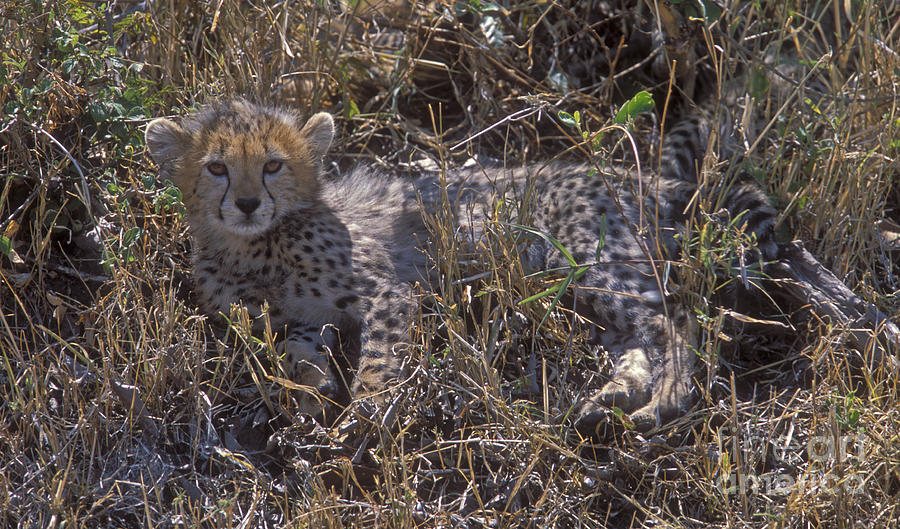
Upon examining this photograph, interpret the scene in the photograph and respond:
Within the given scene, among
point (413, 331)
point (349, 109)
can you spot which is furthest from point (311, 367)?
point (349, 109)

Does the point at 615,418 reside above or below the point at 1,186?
below

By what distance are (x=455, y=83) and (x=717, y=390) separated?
7.35 ft

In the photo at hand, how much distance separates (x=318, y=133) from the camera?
380cm

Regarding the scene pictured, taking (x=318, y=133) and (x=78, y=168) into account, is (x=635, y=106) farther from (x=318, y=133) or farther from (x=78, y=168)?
(x=78, y=168)

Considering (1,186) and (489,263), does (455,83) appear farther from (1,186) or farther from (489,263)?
(1,186)

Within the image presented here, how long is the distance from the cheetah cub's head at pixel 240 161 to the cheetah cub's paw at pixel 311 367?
0.47 m

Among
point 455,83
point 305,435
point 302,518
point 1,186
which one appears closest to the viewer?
point 302,518

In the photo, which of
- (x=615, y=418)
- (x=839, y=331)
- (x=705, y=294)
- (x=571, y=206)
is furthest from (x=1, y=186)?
(x=839, y=331)

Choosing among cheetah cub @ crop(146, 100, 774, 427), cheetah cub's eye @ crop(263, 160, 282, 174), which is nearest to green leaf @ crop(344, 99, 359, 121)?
cheetah cub @ crop(146, 100, 774, 427)

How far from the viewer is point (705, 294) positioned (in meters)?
3.66

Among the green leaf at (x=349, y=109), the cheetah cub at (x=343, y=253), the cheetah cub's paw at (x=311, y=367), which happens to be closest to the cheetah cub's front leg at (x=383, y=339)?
the cheetah cub at (x=343, y=253)

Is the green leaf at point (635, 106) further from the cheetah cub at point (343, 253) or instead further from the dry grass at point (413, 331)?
the dry grass at point (413, 331)

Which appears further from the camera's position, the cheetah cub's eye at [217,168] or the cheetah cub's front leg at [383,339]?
the cheetah cub's eye at [217,168]

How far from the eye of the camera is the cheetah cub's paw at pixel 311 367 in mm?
3381
